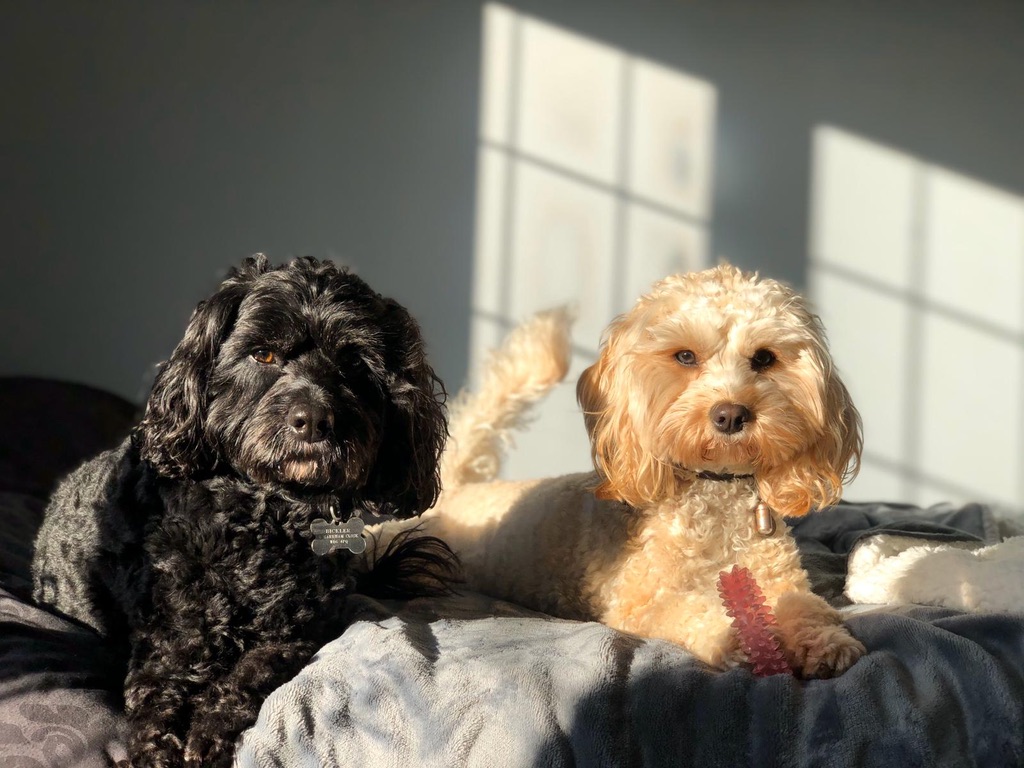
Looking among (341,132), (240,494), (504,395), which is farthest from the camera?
(341,132)

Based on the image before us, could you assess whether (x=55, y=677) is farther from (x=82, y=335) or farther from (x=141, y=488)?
(x=82, y=335)

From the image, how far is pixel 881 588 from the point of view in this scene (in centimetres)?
210

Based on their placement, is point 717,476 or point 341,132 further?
point 341,132

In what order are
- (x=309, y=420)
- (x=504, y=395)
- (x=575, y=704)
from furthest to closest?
(x=504, y=395), (x=309, y=420), (x=575, y=704)

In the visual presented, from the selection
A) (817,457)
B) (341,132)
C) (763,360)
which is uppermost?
(341,132)

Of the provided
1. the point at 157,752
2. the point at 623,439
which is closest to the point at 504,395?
the point at 623,439

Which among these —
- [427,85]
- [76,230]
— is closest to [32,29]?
[76,230]

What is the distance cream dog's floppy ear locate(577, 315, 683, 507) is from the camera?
1888mm

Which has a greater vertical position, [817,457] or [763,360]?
[763,360]

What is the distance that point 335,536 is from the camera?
178cm

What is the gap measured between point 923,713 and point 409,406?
0.98m

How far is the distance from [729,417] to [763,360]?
191 millimetres

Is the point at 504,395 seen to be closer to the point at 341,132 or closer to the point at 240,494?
the point at 240,494

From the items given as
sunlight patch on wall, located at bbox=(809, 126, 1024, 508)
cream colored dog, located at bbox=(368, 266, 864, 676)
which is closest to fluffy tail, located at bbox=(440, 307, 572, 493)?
cream colored dog, located at bbox=(368, 266, 864, 676)
